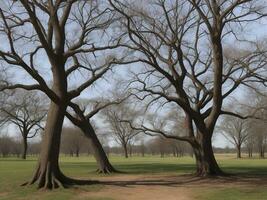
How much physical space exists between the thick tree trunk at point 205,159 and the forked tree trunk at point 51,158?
9129mm

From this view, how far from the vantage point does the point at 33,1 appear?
24.0m

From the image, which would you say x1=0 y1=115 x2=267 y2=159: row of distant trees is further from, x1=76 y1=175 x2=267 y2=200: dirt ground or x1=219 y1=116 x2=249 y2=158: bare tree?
x1=76 y1=175 x2=267 y2=200: dirt ground

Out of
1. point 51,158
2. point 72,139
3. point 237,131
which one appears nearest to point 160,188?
point 51,158

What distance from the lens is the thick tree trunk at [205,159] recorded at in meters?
29.6

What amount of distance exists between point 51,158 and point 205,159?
1004 centimetres

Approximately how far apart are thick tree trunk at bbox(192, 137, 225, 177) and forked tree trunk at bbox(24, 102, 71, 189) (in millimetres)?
9129

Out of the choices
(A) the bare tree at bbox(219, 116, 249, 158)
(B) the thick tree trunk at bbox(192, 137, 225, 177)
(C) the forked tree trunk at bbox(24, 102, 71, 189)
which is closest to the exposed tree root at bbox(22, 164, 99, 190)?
(C) the forked tree trunk at bbox(24, 102, 71, 189)

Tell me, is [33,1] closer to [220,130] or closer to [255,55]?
[255,55]

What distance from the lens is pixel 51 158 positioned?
2448 cm

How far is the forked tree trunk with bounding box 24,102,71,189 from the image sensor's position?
23.5m

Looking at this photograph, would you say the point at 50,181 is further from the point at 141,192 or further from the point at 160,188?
the point at 160,188

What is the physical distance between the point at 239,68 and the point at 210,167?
6.58m

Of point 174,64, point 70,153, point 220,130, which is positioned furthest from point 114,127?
point 174,64

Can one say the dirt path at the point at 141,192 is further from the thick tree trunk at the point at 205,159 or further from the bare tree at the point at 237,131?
the bare tree at the point at 237,131
